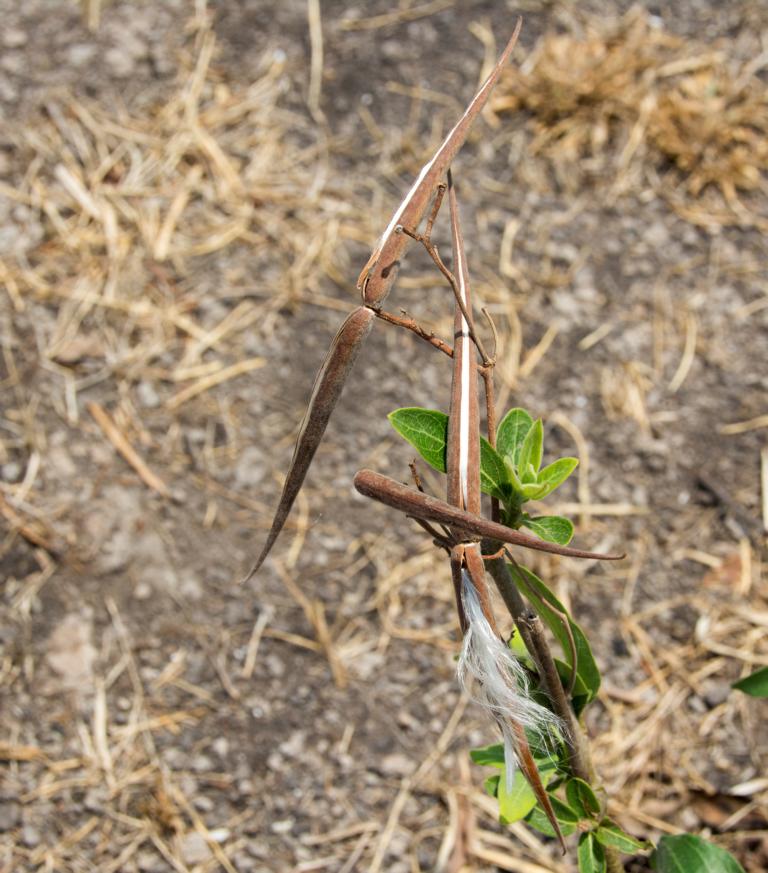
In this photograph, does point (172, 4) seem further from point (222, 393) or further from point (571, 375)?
point (571, 375)

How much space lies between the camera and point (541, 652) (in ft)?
3.26

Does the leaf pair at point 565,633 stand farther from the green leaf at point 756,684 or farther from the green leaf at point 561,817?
the green leaf at point 756,684

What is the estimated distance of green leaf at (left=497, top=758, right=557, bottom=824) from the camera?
3.75 ft

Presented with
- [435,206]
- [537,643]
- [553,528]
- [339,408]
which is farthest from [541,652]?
[339,408]

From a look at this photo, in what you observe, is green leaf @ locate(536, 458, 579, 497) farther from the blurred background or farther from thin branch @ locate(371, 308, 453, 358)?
the blurred background

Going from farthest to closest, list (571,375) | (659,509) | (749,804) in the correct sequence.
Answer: (571,375) < (659,509) < (749,804)

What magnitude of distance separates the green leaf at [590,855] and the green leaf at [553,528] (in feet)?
1.55

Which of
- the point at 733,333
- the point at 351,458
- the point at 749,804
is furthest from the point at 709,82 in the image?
the point at 749,804

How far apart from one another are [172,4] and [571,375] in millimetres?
1768

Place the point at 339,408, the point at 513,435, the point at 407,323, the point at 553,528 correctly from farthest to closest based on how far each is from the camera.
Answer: the point at 339,408 < the point at 513,435 < the point at 553,528 < the point at 407,323

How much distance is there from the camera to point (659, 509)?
7.29ft

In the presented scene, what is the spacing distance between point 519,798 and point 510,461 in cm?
42

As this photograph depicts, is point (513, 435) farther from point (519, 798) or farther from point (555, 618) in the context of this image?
point (519, 798)

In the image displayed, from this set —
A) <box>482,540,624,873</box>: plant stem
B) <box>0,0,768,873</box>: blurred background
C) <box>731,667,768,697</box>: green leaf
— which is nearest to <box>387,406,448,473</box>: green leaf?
<box>482,540,624,873</box>: plant stem
